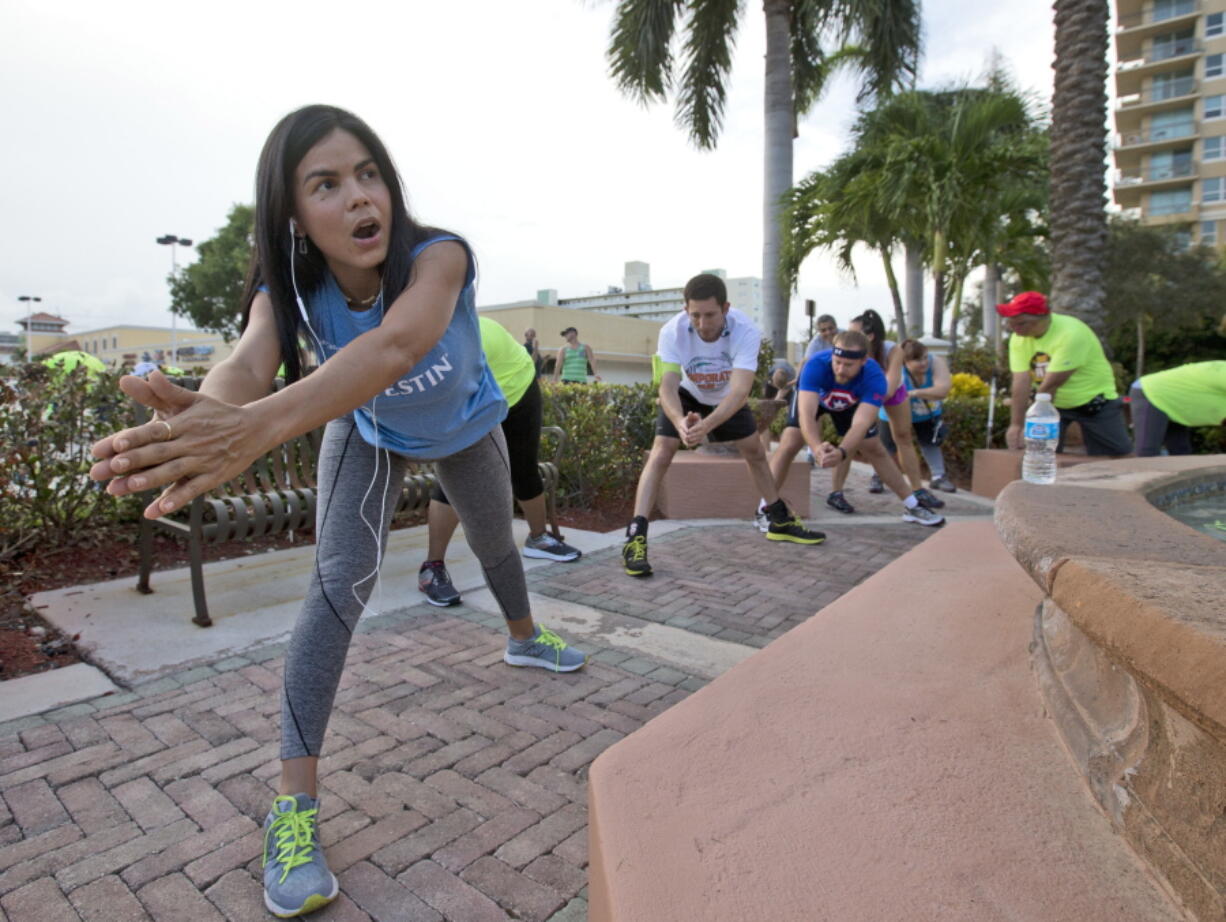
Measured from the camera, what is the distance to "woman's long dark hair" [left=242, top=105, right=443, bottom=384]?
1761 millimetres

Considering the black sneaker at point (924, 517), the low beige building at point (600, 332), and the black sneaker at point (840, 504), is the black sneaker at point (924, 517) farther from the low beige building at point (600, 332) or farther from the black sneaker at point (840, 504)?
the low beige building at point (600, 332)

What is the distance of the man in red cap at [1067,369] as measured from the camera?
6297 millimetres

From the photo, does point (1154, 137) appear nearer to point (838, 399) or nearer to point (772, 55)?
point (772, 55)

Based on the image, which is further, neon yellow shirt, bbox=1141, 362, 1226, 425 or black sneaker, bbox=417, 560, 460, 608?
neon yellow shirt, bbox=1141, 362, 1226, 425

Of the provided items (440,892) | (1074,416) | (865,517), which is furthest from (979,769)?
Answer: (1074,416)

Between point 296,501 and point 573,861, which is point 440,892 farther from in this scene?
point 296,501

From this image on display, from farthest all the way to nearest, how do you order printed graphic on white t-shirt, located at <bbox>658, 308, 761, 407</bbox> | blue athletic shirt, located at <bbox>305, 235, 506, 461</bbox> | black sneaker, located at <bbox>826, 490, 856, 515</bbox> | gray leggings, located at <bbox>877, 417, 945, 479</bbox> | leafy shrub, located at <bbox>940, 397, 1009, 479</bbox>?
1. leafy shrub, located at <bbox>940, 397, 1009, 479</bbox>
2. gray leggings, located at <bbox>877, 417, 945, 479</bbox>
3. black sneaker, located at <bbox>826, 490, 856, 515</bbox>
4. printed graphic on white t-shirt, located at <bbox>658, 308, 761, 407</bbox>
5. blue athletic shirt, located at <bbox>305, 235, 506, 461</bbox>

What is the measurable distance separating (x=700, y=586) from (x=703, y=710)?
8.19ft

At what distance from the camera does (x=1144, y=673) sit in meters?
0.99

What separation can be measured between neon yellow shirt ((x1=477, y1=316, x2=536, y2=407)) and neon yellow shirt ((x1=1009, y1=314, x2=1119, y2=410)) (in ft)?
15.6

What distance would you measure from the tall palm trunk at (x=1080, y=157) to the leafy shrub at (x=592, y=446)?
5.84 metres

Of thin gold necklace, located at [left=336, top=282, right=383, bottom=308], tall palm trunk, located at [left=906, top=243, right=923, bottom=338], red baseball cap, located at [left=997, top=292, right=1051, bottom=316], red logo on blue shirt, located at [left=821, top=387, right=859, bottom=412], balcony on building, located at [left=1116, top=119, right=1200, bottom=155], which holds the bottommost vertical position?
red logo on blue shirt, located at [left=821, top=387, right=859, bottom=412]

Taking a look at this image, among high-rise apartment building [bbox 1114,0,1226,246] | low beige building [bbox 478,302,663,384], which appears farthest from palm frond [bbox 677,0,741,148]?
high-rise apartment building [bbox 1114,0,1226,246]

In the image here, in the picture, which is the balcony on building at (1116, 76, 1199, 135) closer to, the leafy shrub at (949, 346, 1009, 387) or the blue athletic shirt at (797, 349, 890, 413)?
the leafy shrub at (949, 346, 1009, 387)
